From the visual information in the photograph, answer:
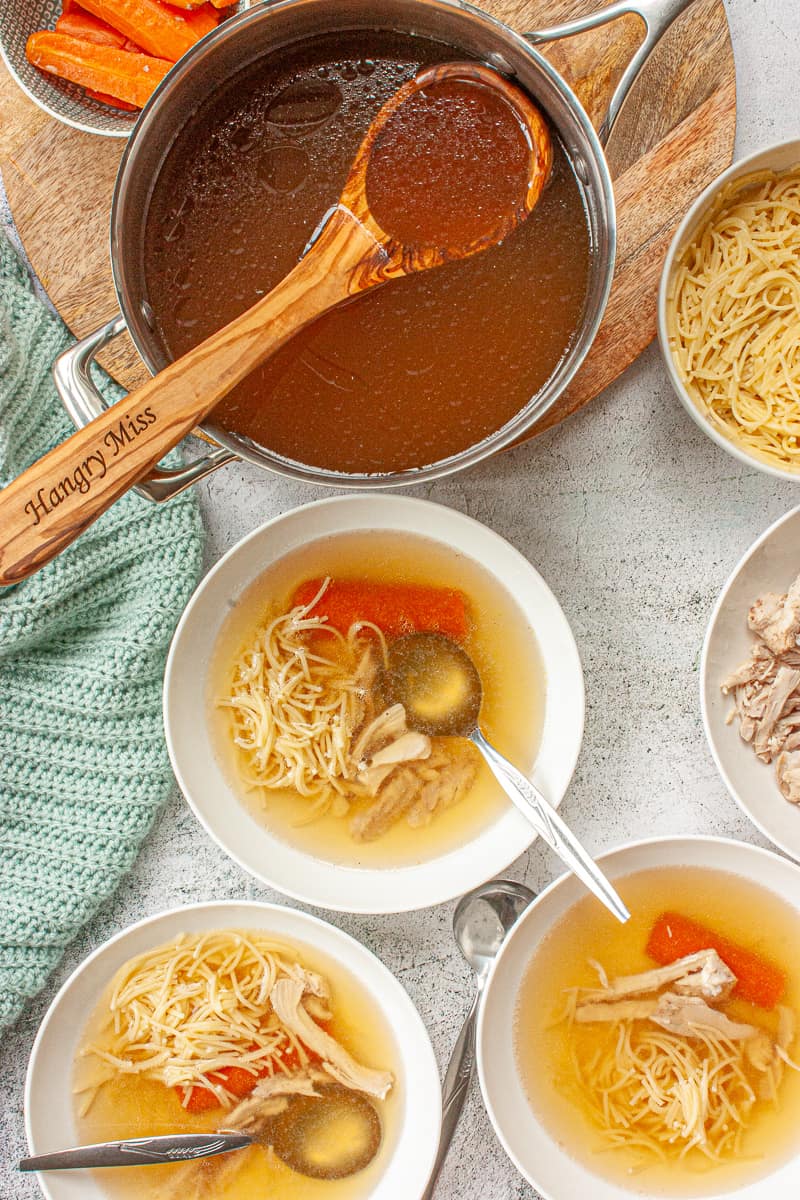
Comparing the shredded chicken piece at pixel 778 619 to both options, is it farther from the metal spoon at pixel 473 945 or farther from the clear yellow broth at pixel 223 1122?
the clear yellow broth at pixel 223 1122

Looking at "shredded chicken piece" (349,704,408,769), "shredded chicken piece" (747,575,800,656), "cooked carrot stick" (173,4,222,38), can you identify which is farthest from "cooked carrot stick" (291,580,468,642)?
"cooked carrot stick" (173,4,222,38)

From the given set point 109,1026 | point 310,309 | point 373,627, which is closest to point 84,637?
point 373,627

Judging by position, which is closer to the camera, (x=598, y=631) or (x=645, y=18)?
(x=645, y=18)

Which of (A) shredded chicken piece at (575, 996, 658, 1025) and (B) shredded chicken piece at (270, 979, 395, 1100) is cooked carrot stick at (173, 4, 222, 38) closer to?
(B) shredded chicken piece at (270, 979, 395, 1100)

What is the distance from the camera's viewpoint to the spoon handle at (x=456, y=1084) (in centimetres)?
165

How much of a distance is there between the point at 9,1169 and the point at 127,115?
5.50 ft

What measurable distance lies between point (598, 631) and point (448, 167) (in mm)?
832

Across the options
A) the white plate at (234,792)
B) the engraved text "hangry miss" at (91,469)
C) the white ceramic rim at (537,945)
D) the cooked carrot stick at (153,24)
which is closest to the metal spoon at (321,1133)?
the white ceramic rim at (537,945)

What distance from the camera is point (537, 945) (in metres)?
1.62

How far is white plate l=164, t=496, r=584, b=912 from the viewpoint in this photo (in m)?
1.55

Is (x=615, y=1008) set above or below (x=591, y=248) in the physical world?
below

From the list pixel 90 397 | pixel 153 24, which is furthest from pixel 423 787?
pixel 153 24

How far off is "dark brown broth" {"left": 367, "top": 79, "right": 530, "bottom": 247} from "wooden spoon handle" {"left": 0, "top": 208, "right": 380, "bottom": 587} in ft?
0.19

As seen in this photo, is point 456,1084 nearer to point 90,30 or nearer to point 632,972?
point 632,972
